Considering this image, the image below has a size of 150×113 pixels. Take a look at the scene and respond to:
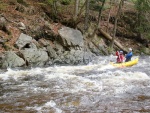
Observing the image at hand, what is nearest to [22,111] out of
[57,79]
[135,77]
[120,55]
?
[57,79]

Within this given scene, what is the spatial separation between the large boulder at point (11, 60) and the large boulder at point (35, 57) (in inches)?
19.9

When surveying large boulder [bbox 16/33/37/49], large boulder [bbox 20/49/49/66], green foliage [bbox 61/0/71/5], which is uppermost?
green foliage [bbox 61/0/71/5]

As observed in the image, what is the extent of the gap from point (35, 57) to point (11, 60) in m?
1.62

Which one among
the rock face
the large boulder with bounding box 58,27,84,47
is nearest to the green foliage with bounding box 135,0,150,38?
the rock face

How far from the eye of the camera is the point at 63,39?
1723 cm

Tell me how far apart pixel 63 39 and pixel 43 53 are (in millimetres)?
2513

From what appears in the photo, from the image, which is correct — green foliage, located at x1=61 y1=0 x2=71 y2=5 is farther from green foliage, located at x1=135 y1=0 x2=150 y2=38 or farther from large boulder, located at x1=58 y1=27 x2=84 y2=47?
green foliage, located at x1=135 y1=0 x2=150 y2=38

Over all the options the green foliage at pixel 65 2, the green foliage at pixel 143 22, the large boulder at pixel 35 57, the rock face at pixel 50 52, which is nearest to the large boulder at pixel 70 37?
the rock face at pixel 50 52

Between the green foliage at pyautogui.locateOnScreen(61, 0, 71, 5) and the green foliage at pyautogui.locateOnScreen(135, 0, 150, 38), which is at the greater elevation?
the green foliage at pyautogui.locateOnScreen(61, 0, 71, 5)

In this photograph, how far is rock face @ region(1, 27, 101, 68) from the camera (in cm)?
1378

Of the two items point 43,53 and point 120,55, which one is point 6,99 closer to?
point 43,53

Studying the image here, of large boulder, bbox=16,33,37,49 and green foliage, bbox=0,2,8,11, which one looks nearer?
large boulder, bbox=16,33,37,49

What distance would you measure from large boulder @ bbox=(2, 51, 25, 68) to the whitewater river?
665 mm

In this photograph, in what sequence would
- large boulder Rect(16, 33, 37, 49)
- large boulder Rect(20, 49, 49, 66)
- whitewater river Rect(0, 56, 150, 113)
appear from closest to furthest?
1. whitewater river Rect(0, 56, 150, 113)
2. large boulder Rect(20, 49, 49, 66)
3. large boulder Rect(16, 33, 37, 49)
